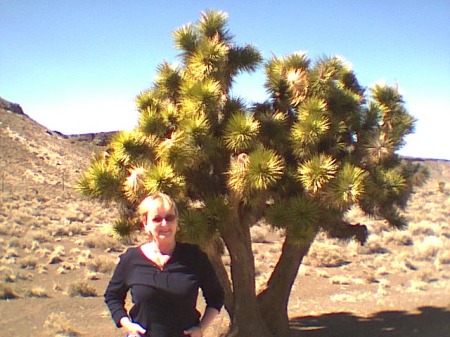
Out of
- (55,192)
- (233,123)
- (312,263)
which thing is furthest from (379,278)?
(55,192)

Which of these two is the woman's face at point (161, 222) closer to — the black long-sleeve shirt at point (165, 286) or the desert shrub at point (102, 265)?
the black long-sleeve shirt at point (165, 286)

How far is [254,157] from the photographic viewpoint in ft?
23.9

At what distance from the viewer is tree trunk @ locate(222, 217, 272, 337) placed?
A: 893cm

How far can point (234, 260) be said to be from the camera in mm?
9094

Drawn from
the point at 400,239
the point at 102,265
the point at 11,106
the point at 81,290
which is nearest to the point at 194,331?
the point at 81,290

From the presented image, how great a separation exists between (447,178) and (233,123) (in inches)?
2742

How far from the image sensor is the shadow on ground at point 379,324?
956 centimetres

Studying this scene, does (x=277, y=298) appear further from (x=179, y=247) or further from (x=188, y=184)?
(x=179, y=247)

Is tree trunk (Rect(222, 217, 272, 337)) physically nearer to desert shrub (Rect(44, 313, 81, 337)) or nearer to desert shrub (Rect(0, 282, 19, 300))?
desert shrub (Rect(44, 313, 81, 337))

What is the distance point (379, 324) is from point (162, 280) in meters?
8.11

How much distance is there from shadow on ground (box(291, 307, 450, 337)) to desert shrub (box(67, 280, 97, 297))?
5427mm

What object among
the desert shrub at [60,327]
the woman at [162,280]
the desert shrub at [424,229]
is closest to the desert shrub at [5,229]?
the desert shrub at [60,327]

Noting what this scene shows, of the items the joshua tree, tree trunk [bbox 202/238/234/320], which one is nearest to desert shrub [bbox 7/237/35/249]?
tree trunk [bbox 202/238/234/320]

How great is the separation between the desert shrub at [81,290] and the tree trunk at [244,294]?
597cm
